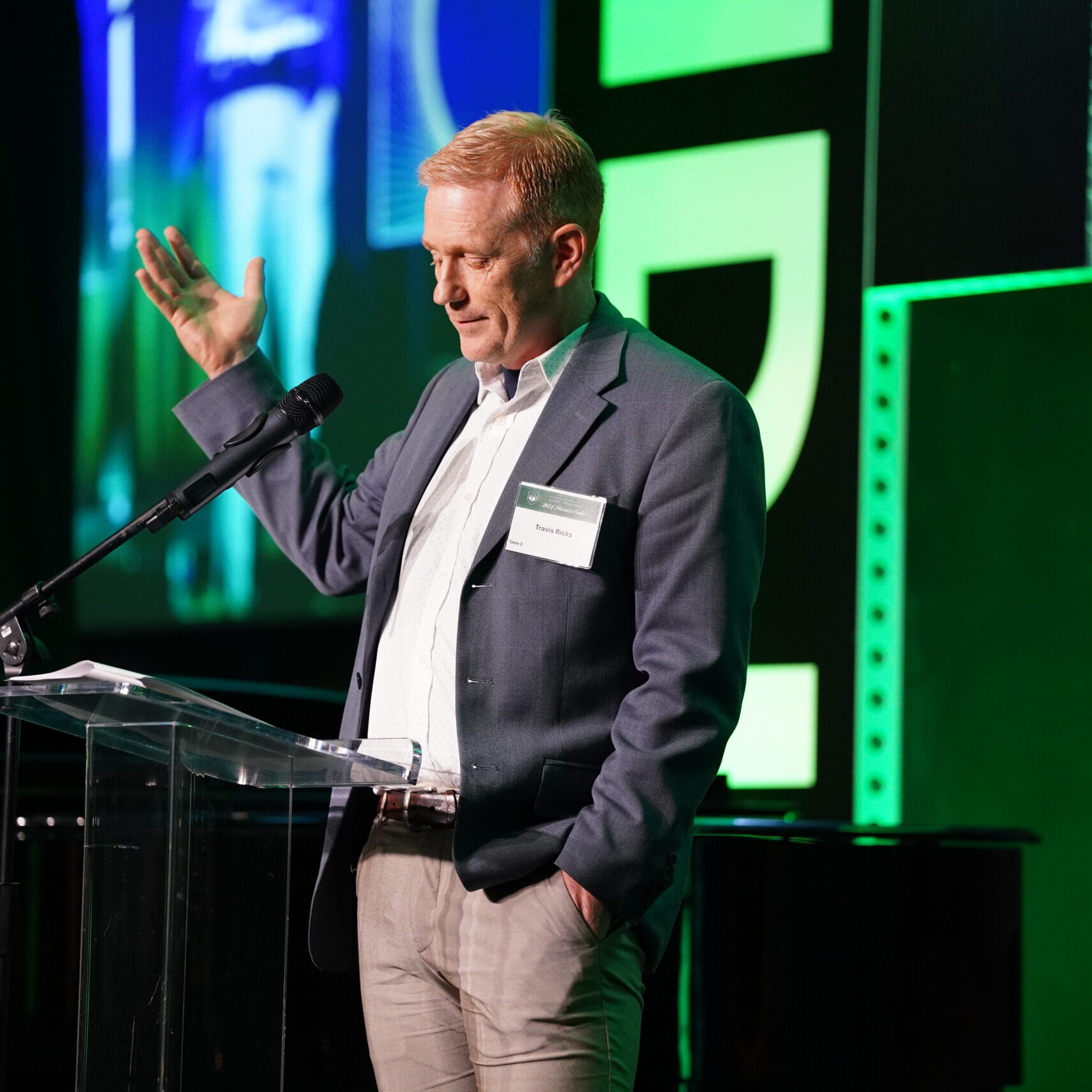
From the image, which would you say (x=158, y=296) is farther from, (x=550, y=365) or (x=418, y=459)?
(x=550, y=365)

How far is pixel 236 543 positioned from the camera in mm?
4422

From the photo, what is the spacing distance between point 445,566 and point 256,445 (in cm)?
27

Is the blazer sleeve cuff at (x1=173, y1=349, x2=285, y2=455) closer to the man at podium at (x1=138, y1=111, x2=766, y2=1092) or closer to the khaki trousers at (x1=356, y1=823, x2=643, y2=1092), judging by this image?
the man at podium at (x1=138, y1=111, x2=766, y2=1092)

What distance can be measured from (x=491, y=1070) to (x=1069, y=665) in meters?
2.46

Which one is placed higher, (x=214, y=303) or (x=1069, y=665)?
(x=214, y=303)

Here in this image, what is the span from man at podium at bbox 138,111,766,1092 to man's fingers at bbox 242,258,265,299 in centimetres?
41

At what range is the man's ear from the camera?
1720mm

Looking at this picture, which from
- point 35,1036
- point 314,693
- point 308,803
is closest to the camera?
point 35,1036

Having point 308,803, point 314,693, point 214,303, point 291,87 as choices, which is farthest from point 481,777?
point 291,87

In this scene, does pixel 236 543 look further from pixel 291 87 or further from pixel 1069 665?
pixel 1069 665

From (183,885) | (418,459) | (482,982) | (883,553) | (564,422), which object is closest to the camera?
(183,885)

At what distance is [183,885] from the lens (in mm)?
1381

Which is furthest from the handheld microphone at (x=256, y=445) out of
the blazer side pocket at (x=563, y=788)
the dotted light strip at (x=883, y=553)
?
the dotted light strip at (x=883, y=553)

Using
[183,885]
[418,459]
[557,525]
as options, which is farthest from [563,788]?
[418,459]
